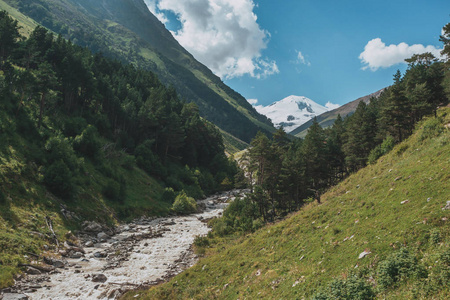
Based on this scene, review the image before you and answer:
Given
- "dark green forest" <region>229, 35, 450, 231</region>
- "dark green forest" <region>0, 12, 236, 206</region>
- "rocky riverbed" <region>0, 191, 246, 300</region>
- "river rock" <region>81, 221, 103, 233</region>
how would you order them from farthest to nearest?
"dark green forest" <region>229, 35, 450, 231</region>
"dark green forest" <region>0, 12, 236, 206</region>
"river rock" <region>81, 221, 103, 233</region>
"rocky riverbed" <region>0, 191, 246, 300</region>

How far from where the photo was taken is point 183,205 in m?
61.2

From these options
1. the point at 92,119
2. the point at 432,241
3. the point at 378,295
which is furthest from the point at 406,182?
the point at 92,119

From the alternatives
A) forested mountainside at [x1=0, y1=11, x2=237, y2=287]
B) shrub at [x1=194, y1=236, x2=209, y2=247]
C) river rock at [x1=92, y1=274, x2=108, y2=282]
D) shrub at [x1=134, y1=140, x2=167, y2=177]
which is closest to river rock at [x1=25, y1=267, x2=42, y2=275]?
forested mountainside at [x1=0, y1=11, x2=237, y2=287]

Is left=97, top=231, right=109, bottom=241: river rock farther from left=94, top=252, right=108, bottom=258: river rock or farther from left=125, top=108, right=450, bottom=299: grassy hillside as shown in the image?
left=125, top=108, right=450, bottom=299: grassy hillside

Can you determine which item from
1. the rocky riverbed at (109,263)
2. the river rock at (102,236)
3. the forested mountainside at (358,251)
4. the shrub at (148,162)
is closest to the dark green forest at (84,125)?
the shrub at (148,162)

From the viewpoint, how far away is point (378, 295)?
948 cm

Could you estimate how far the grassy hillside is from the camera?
969 cm

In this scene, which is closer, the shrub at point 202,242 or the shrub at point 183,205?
the shrub at point 202,242

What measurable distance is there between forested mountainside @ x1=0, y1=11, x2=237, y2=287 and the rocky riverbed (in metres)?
2.28

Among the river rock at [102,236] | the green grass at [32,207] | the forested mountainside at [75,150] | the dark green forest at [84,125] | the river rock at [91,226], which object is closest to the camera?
the green grass at [32,207]

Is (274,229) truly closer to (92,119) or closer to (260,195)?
(260,195)

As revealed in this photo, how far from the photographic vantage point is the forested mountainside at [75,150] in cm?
3225

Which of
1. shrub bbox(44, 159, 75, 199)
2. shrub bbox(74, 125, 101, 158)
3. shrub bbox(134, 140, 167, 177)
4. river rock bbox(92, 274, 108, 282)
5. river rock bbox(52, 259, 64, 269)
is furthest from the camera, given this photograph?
shrub bbox(134, 140, 167, 177)

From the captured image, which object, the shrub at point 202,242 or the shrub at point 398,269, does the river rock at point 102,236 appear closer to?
the shrub at point 202,242
